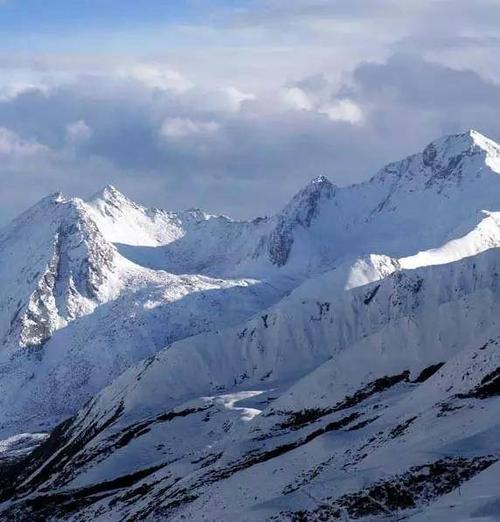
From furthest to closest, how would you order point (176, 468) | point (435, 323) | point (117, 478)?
1. point (435, 323)
2. point (117, 478)
3. point (176, 468)

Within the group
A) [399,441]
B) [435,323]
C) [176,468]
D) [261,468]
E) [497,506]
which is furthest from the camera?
[435,323]

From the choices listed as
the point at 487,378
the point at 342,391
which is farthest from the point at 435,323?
the point at 487,378

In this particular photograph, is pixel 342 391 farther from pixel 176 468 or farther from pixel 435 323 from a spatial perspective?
pixel 176 468

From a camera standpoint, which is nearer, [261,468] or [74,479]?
[261,468]

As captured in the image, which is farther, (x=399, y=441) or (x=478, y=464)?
(x=399, y=441)

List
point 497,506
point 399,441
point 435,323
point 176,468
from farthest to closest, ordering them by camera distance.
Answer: point 435,323, point 176,468, point 399,441, point 497,506

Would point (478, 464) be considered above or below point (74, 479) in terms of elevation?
above

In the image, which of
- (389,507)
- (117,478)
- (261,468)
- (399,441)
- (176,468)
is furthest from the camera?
(117,478)

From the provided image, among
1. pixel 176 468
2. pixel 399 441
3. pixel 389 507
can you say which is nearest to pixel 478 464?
pixel 389 507

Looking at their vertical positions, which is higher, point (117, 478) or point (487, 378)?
point (487, 378)

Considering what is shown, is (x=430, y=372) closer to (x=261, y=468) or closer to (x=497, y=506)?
(x=261, y=468)
